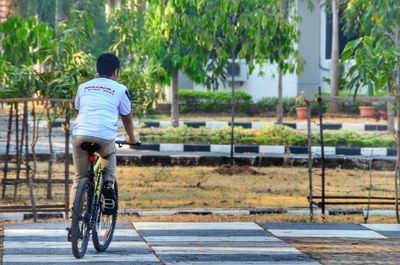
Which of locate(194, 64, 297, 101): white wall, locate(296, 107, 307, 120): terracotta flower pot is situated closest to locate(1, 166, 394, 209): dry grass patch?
locate(296, 107, 307, 120): terracotta flower pot

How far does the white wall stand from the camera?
36.7 metres

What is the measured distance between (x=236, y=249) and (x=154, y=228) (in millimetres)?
1398

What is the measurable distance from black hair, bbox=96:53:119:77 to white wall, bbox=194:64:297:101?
27245 mm

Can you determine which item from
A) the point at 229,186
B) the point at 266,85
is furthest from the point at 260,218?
the point at 266,85

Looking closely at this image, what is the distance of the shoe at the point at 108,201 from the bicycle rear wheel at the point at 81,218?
25 centimetres

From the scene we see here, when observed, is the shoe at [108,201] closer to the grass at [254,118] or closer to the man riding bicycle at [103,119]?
the man riding bicycle at [103,119]

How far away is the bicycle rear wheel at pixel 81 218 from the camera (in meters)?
8.90

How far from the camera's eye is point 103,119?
9.21 metres

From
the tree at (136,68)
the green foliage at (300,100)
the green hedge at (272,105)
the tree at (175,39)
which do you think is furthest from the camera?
the green hedge at (272,105)

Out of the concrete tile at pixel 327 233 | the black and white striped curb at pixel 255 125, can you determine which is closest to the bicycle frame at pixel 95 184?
the concrete tile at pixel 327 233

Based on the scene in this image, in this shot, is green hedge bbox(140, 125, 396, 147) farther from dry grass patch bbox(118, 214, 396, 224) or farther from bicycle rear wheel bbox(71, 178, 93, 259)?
bicycle rear wheel bbox(71, 178, 93, 259)

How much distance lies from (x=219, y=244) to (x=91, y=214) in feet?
4.17

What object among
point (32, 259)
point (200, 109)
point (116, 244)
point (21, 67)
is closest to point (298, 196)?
point (21, 67)

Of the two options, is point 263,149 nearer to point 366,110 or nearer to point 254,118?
point 366,110
